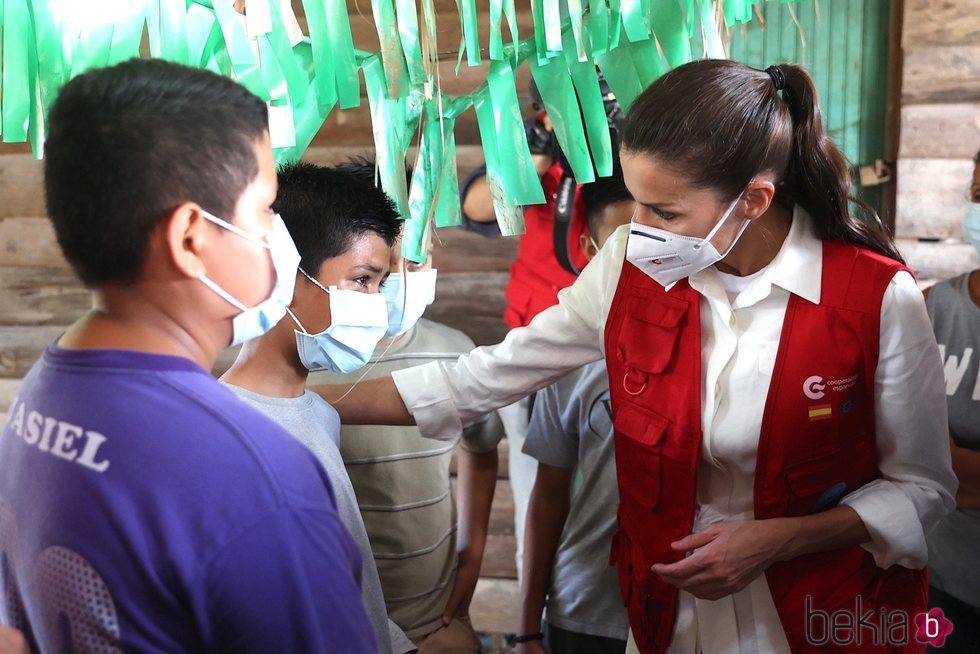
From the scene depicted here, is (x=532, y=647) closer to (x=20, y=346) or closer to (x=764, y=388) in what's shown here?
(x=764, y=388)

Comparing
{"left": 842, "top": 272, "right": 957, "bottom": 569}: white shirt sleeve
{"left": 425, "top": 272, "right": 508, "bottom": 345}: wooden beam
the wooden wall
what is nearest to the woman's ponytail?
{"left": 842, "top": 272, "right": 957, "bottom": 569}: white shirt sleeve

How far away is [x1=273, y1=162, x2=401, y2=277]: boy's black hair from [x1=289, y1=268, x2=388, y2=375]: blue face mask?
6cm

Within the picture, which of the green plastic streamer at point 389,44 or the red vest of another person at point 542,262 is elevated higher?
the green plastic streamer at point 389,44

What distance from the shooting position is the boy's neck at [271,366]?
4.76 ft

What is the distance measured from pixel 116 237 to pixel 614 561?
1.08 metres

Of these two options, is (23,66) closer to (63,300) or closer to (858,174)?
(63,300)

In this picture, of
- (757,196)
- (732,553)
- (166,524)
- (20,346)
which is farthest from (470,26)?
(20,346)

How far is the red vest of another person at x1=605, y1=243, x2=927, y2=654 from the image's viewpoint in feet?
4.53

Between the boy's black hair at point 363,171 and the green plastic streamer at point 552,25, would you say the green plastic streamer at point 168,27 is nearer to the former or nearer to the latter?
the boy's black hair at point 363,171


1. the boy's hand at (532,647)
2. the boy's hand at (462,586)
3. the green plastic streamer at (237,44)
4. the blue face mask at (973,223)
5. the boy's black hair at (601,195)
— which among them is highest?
the green plastic streamer at (237,44)

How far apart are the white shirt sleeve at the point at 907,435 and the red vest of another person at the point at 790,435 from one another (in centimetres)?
2

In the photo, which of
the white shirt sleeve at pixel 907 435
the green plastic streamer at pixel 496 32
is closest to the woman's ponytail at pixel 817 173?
the white shirt sleeve at pixel 907 435

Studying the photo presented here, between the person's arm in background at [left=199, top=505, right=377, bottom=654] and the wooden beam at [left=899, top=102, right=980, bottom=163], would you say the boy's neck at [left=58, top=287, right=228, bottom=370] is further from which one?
the wooden beam at [left=899, top=102, right=980, bottom=163]

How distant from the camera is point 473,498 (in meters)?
2.05
